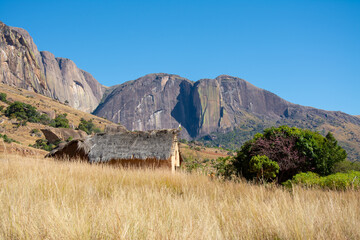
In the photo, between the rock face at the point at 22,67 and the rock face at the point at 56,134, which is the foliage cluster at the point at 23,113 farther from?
the rock face at the point at 22,67

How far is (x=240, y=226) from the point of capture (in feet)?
8.75

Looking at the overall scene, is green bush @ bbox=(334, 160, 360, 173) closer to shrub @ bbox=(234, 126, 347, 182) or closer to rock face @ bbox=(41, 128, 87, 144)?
shrub @ bbox=(234, 126, 347, 182)

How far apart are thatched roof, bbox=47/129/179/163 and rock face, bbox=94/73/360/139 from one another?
140 meters

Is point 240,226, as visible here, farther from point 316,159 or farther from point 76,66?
point 76,66

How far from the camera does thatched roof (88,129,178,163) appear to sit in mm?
12984

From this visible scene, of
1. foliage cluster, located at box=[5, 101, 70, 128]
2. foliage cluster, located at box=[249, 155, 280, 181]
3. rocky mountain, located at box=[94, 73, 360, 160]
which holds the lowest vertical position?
foliage cluster, located at box=[249, 155, 280, 181]

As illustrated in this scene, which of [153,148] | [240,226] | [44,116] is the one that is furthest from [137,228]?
[44,116]

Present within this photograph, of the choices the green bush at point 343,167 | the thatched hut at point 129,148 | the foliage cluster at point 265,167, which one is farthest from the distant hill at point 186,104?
the foliage cluster at point 265,167

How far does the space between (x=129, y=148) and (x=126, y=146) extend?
9.9 inches

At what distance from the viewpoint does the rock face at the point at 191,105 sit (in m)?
164

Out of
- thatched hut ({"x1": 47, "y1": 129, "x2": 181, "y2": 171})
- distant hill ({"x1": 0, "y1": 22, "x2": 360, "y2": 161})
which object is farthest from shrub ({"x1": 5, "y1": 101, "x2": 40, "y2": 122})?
distant hill ({"x1": 0, "y1": 22, "x2": 360, "y2": 161})

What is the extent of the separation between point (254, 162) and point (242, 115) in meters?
153

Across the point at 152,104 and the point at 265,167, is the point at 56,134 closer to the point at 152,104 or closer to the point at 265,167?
the point at 265,167

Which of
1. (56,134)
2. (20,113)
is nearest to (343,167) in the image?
(56,134)
